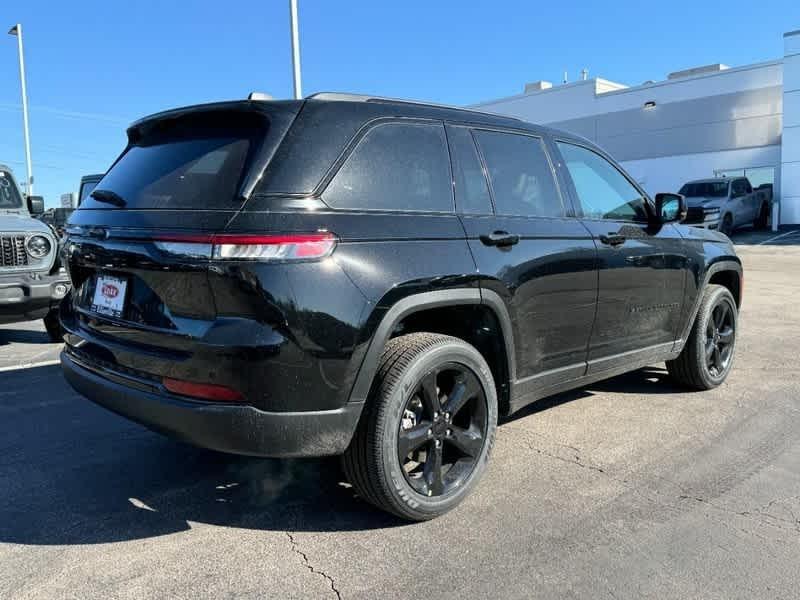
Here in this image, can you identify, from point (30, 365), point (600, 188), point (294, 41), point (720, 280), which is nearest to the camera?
point (600, 188)

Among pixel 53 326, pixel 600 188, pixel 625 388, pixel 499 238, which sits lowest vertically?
pixel 625 388

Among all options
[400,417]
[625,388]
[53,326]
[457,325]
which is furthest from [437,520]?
[53,326]

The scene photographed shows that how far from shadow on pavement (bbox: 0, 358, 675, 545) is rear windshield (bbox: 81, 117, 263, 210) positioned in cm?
144

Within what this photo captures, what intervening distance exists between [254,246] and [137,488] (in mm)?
1674

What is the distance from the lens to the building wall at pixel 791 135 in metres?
24.7

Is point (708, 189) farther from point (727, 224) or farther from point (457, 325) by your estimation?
point (457, 325)

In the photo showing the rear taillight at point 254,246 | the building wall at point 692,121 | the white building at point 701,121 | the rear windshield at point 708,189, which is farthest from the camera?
the building wall at point 692,121

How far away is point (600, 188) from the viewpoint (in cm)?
441

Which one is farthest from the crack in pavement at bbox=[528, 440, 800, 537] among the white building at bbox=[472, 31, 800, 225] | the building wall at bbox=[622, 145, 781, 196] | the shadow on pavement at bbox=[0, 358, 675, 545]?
the building wall at bbox=[622, 145, 781, 196]

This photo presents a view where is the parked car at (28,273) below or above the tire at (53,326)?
above

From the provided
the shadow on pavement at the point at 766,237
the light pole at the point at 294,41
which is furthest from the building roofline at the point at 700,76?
the light pole at the point at 294,41

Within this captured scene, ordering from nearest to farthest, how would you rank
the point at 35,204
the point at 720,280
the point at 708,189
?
the point at 720,280 → the point at 35,204 → the point at 708,189

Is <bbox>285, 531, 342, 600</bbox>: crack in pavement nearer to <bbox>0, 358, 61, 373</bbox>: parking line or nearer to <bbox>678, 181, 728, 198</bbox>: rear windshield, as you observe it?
<bbox>0, 358, 61, 373</bbox>: parking line

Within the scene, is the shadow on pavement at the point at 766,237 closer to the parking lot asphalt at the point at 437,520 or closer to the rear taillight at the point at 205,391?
the parking lot asphalt at the point at 437,520
